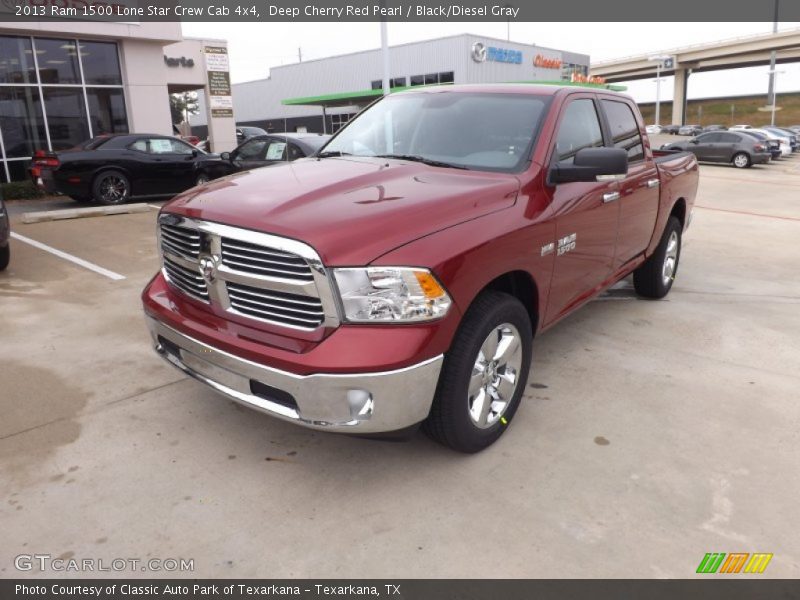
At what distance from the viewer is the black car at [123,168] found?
11.6m

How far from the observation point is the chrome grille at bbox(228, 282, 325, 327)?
104 inches

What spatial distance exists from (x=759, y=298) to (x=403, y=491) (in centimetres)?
481

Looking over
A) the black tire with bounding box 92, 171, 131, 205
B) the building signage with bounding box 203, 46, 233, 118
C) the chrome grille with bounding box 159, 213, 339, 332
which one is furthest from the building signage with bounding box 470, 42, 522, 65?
the chrome grille with bounding box 159, 213, 339, 332

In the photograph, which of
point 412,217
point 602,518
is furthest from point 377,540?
point 412,217

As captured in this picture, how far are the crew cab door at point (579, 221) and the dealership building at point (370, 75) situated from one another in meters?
33.6

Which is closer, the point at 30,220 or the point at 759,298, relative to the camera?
the point at 759,298

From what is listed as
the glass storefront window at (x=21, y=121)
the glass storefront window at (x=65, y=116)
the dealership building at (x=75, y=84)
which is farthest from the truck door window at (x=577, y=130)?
the glass storefront window at (x=21, y=121)

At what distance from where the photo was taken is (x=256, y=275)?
2.74 metres

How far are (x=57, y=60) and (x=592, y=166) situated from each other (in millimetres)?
16349

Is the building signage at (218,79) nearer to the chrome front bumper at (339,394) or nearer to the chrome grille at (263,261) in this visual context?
the chrome grille at (263,261)

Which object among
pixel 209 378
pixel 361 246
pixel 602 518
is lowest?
pixel 602 518

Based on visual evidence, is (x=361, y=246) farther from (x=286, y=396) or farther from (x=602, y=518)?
(x=602, y=518)

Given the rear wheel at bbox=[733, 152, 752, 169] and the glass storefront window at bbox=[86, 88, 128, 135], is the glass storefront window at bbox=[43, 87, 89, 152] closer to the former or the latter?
the glass storefront window at bbox=[86, 88, 128, 135]

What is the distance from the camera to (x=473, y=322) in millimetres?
2912
